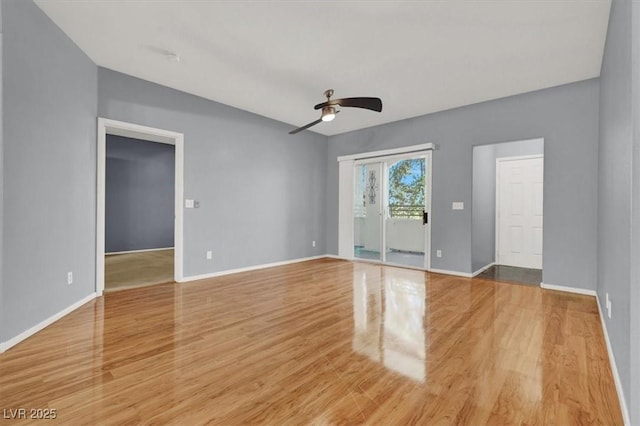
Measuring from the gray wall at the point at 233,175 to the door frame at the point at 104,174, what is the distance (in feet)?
0.26

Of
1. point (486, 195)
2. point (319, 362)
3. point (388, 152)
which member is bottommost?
point (319, 362)

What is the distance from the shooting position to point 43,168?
106 inches

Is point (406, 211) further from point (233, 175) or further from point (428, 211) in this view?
point (233, 175)

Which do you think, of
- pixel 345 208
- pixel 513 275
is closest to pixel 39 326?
pixel 345 208

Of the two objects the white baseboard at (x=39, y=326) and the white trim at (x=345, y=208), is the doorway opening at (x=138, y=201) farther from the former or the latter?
the white trim at (x=345, y=208)

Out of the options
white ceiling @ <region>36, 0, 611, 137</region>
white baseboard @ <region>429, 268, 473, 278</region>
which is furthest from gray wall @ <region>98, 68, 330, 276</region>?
white baseboard @ <region>429, 268, 473, 278</region>

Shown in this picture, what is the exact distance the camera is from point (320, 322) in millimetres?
2824

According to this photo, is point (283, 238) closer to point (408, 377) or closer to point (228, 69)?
point (228, 69)

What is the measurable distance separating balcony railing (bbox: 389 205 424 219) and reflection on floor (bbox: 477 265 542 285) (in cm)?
148

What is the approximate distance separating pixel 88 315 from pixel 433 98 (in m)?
5.26

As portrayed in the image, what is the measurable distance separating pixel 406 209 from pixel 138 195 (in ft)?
22.1

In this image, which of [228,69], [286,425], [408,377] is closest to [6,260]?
[286,425]

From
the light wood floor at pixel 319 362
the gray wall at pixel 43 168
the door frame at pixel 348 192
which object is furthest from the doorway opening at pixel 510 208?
the gray wall at pixel 43 168

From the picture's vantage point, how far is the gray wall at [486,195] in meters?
4.97
